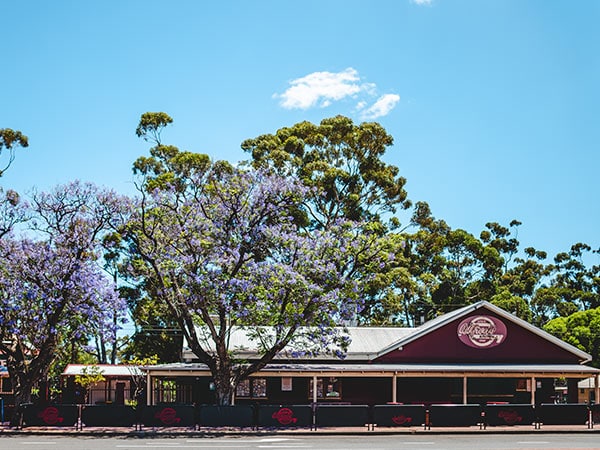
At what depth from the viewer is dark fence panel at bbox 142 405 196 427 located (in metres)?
30.5

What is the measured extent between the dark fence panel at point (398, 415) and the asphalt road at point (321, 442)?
2184mm

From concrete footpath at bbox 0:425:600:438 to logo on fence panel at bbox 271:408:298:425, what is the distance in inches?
23.7

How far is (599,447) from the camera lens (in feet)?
78.6

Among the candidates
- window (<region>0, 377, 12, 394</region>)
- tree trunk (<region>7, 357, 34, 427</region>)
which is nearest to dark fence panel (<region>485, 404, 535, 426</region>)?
tree trunk (<region>7, 357, 34, 427</region>)

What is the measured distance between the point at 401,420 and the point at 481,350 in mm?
10188

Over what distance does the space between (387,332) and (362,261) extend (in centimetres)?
1017

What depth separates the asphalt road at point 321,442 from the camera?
2357cm

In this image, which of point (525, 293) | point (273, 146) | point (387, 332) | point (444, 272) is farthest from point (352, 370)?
point (525, 293)

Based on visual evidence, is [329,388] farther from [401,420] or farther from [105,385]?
[105,385]

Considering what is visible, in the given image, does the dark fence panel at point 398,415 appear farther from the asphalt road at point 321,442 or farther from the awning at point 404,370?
the awning at point 404,370

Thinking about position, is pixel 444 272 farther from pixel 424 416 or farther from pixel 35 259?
pixel 35 259

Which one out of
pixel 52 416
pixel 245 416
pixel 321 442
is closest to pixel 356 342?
pixel 245 416

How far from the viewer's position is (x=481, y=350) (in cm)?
3950

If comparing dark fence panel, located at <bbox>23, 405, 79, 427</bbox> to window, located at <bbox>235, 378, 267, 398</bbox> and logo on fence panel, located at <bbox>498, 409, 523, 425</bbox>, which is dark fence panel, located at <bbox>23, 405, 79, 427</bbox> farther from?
logo on fence panel, located at <bbox>498, 409, 523, 425</bbox>
